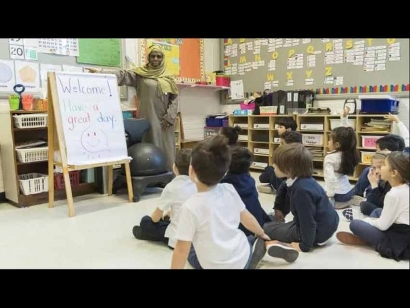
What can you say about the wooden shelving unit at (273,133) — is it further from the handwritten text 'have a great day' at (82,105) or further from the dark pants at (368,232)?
the handwritten text 'have a great day' at (82,105)

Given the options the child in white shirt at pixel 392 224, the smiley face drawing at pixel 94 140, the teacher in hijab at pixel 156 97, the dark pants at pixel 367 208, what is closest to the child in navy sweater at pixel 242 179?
the child in white shirt at pixel 392 224

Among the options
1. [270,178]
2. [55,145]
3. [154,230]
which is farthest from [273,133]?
[154,230]

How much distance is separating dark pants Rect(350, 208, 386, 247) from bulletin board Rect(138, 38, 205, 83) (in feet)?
12.4

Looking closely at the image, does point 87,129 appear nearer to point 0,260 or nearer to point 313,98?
point 0,260

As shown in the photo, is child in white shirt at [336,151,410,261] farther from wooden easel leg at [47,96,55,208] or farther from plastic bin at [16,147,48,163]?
plastic bin at [16,147,48,163]

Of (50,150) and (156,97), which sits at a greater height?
(156,97)

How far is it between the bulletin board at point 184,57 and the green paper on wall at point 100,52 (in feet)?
1.84

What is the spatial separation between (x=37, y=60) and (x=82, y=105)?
3.44 ft

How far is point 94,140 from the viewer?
11.1 ft

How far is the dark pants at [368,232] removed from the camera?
2180 mm

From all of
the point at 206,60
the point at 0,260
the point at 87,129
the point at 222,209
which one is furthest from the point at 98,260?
the point at 206,60

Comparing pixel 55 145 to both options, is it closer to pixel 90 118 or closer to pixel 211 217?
pixel 90 118

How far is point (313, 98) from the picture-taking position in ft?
16.5

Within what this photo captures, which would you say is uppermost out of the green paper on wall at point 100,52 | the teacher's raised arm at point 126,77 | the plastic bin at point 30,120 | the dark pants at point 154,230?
the green paper on wall at point 100,52
